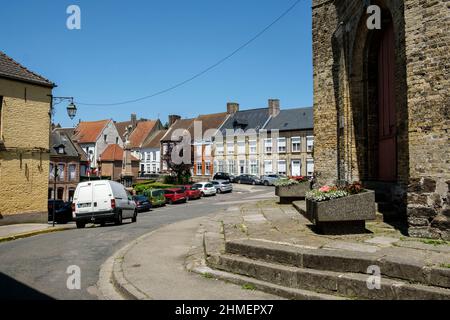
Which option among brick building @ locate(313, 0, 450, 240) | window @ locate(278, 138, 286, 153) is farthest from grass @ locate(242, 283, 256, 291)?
window @ locate(278, 138, 286, 153)

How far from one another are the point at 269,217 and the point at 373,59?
19.3 ft

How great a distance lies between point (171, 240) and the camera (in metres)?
10.9

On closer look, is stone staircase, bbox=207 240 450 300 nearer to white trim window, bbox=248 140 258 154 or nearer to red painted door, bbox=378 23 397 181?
red painted door, bbox=378 23 397 181

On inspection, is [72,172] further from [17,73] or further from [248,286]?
[248,286]

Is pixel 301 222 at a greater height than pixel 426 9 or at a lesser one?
lesser

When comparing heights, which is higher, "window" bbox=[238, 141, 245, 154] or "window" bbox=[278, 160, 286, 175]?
"window" bbox=[238, 141, 245, 154]

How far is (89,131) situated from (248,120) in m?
28.2

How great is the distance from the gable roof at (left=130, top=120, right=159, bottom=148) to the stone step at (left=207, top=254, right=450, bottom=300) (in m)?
66.9

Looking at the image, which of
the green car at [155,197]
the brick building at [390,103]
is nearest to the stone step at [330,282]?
the brick building at [390,103]

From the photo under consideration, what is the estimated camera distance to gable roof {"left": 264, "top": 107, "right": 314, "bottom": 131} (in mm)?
50784

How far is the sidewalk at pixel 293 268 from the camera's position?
5090mm
